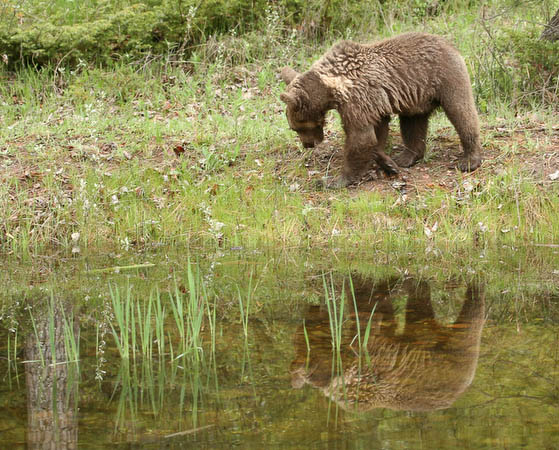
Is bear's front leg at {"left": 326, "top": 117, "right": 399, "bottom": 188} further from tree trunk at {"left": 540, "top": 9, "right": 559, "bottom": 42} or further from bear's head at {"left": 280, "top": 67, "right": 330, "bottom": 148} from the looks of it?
tree trunk at {"left": 540, "top": 9, "right": 559, "bottom": 42}

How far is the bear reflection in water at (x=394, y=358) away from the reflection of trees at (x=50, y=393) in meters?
1.22

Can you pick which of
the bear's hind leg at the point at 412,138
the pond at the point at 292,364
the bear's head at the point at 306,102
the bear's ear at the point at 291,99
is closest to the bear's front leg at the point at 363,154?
the bear's hind leg at the point at 412,138

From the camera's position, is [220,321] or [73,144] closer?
[220,321]

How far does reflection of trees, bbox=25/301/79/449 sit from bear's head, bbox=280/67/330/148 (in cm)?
430

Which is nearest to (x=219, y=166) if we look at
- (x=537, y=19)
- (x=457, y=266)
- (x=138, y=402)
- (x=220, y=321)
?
(x=457, y=266)

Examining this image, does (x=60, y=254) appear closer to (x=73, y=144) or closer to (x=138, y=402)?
(x=73, y=144)

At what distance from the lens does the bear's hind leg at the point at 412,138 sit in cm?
927

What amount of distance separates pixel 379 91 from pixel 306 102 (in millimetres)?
827

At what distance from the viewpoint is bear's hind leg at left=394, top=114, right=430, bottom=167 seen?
9.27m

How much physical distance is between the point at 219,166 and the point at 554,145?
13.2 feet

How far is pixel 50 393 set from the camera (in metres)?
4.16

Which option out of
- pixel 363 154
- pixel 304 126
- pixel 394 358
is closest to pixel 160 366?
pixel 394 358

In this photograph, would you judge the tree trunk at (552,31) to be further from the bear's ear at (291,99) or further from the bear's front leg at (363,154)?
the bear's ear at (291,99)

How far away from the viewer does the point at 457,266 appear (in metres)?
7.15
